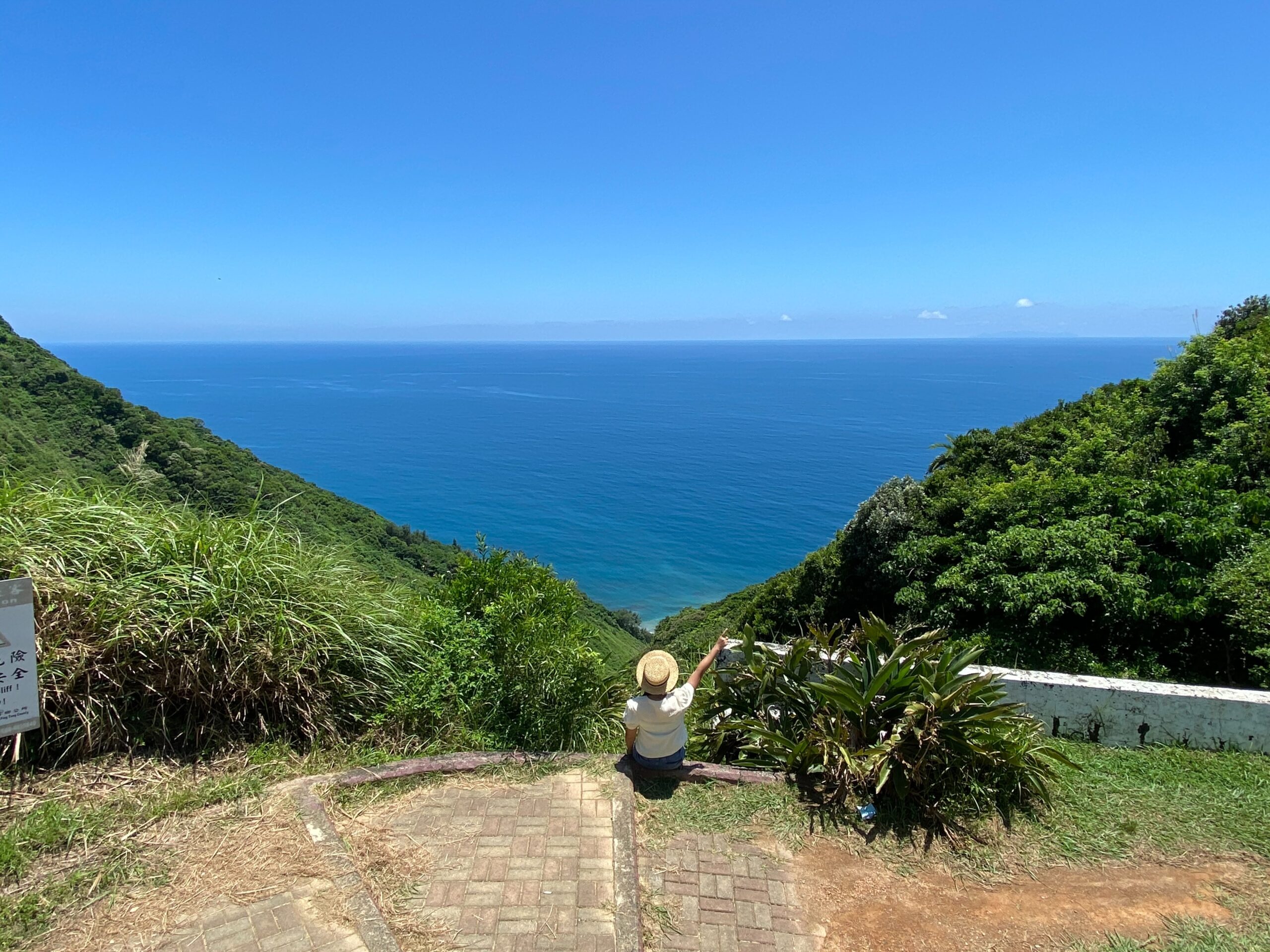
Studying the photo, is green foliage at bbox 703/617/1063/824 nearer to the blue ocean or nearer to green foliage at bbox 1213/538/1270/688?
green foliage at bbox 1213/538/1270/688

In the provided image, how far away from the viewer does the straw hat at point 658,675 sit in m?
4.50

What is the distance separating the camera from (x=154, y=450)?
1955cm

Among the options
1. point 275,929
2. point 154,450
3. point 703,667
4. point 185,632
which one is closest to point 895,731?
point 703,667

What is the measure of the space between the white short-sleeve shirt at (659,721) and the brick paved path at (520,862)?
43 cm

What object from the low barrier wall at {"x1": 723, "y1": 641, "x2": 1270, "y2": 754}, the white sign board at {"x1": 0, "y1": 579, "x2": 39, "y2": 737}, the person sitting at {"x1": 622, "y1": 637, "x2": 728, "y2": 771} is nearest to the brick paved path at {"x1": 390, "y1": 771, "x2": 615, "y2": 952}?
the person sitting at {"x1": 622, "y1": 637, "x2": 728, "y2": 771}

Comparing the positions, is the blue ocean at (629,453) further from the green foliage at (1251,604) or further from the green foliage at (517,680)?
the green foliage at (517,680)

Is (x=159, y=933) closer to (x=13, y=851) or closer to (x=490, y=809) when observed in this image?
(x=13, y=851)

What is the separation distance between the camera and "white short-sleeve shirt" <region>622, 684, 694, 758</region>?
179 inches

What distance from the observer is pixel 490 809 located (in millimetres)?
4301

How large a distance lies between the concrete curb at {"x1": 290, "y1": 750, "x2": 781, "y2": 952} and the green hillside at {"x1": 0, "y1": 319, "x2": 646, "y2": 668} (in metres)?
8.33

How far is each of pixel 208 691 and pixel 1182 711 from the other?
6983 mm

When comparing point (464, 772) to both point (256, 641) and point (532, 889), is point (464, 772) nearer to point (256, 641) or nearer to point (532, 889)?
point (532, 889)

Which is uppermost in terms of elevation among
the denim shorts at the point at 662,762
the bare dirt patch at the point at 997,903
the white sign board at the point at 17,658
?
the white sign board at the point at 17,658

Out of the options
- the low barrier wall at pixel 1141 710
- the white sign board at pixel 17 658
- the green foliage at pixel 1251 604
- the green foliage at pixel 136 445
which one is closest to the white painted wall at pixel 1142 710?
the low barrier wall at pixel 1141 710
